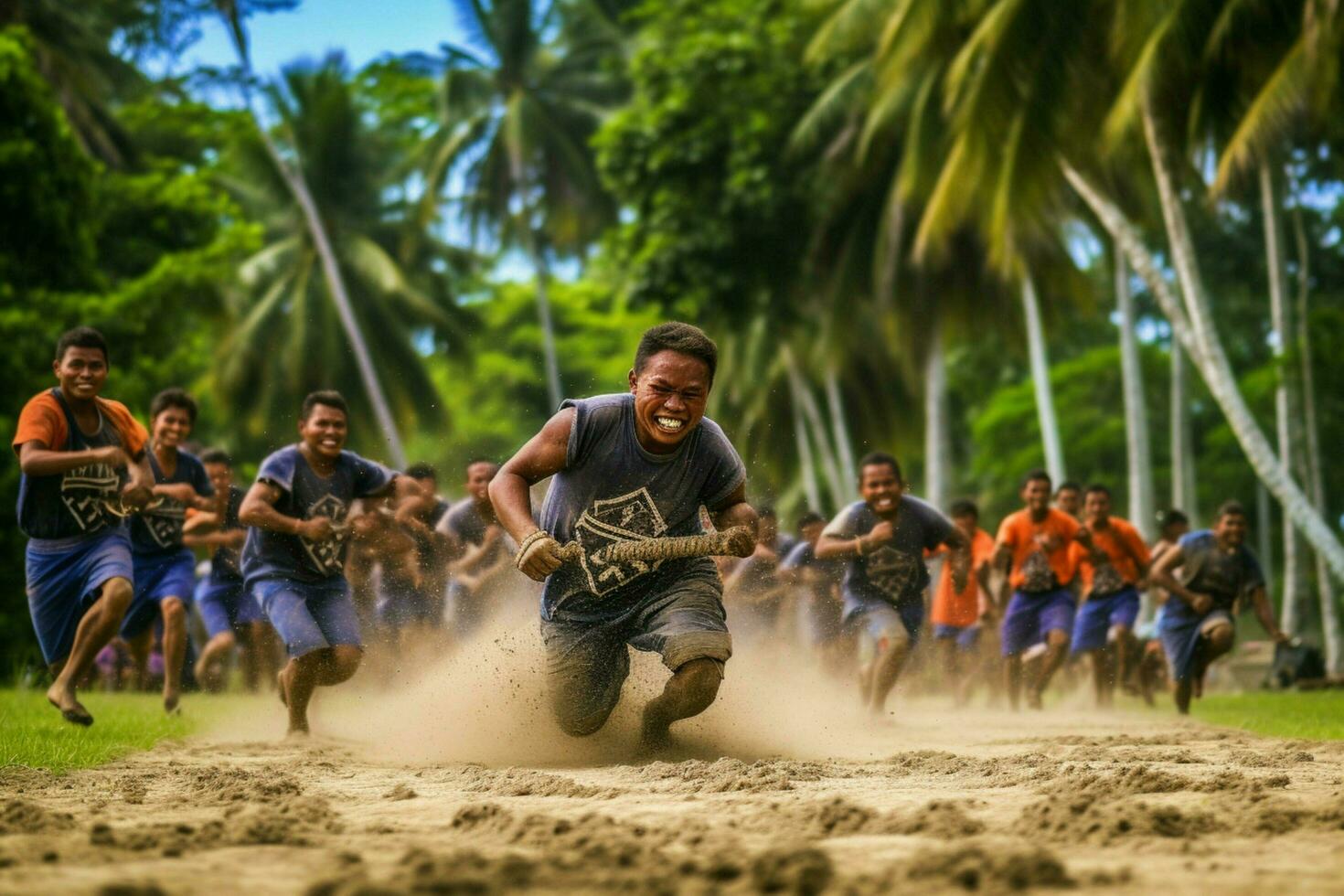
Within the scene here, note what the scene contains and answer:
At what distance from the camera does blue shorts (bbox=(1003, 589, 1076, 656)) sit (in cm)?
1396

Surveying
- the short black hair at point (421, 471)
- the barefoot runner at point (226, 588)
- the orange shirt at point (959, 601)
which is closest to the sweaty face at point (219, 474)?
the barefoot runner at point (226, 588)

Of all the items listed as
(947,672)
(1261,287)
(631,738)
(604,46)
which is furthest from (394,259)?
(631,738)

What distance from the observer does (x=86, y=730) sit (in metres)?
8.95

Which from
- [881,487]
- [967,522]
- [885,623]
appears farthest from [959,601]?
[881,487]

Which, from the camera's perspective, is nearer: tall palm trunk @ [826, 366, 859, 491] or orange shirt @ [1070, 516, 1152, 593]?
orange shirt @ [1070, 516, 1152, 593]

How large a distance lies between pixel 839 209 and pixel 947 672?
12222 millimetres

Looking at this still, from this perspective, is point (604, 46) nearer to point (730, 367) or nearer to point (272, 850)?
point (730, 367)

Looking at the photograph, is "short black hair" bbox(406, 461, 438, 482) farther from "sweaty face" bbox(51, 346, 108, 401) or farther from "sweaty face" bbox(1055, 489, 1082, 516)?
"sweaty face" bbox(1055, 489, 1082, 516)

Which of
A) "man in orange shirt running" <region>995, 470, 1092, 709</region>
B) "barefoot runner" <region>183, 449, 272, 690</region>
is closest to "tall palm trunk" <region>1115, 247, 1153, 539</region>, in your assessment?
"man in orange shirt running" <region>995, 470, 1092, 709</region>

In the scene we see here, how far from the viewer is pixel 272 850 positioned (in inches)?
175

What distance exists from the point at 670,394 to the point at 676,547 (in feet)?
2.08

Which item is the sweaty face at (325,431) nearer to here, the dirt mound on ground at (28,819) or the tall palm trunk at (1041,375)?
the dirt mound on ground at (28,819)

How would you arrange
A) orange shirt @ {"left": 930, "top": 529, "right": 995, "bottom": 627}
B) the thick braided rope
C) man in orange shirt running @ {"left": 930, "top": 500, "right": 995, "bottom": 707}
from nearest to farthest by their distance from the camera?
1. the thick braided rope
2. orange shirt @ {"left": 930, "top": 529, "right": 995, "bottom": 627}
3. man in orange shirt running @ {"left": 930, "top": 500, "right": 995, "bottom": 707}

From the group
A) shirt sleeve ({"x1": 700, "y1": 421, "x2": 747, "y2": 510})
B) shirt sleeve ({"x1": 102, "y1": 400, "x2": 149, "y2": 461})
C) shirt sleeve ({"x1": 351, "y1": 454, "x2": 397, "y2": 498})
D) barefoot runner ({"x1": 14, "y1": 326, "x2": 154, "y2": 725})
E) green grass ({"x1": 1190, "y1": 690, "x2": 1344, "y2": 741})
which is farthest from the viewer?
green grass ({"x1": 1190, "y1": 690, "x2": 1344, "y2": 741})
